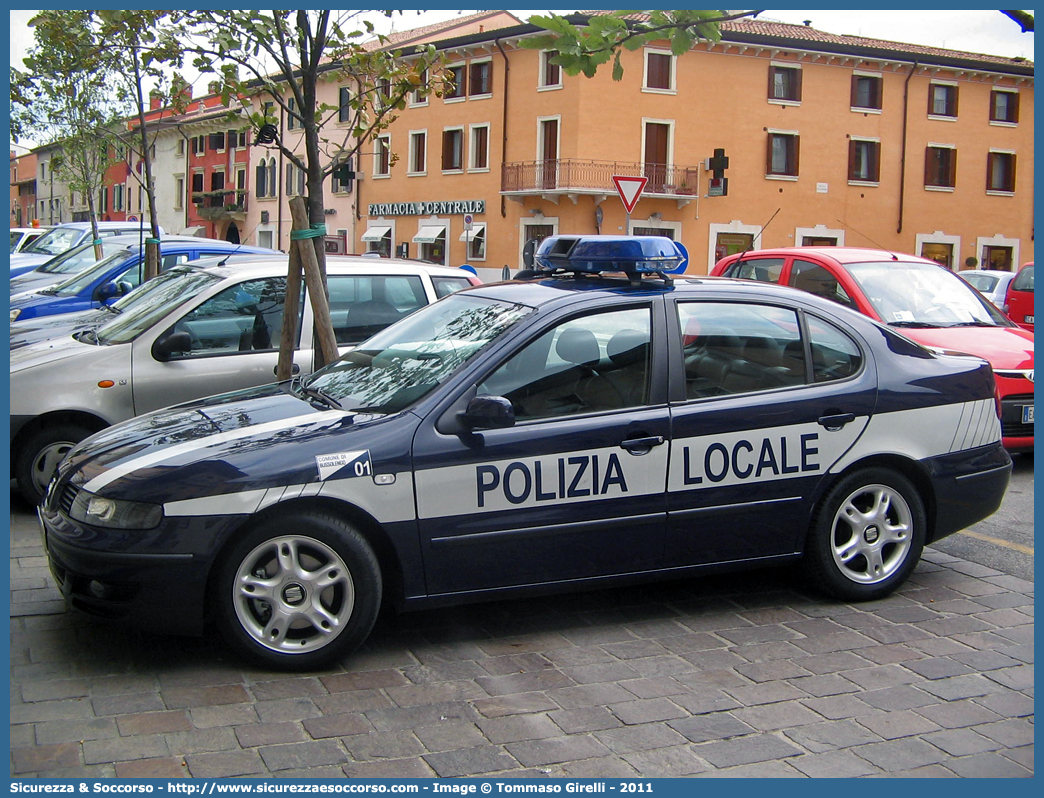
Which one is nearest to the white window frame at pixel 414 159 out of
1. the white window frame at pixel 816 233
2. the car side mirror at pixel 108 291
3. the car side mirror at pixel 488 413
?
the white window frame at pixel 816 233

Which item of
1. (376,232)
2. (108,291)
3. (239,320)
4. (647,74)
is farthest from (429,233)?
(239,320)

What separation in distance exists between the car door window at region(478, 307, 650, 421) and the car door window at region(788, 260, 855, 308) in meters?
4.51

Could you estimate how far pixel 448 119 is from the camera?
148 feet

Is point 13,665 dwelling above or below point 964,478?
below

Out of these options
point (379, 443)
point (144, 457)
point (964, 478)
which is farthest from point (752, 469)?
point (144, 457)

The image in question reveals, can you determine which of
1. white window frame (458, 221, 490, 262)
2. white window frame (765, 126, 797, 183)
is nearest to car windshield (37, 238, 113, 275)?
white window frame (458, 221, 490, 262)

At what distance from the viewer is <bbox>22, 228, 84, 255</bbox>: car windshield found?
2172 cm

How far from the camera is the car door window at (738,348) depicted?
16.3 ft

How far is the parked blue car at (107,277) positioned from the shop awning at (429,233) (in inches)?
1261

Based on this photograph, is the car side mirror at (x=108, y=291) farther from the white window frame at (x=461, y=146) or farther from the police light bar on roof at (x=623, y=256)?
the white window frame at (x=461, y=146)

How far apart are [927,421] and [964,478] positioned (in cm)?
38

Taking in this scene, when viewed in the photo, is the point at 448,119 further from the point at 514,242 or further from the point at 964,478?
the point at 964,478

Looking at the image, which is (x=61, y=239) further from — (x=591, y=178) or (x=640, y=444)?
(x=591, y=178)

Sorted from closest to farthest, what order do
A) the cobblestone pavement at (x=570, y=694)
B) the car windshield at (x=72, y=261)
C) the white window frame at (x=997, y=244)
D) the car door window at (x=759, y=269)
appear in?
the cobblestone pavement at (x=570, y=694)
the car door window at (x=759, y=269)
the car windshield at (x=72, y=261)
the white window frame at (x=997, y=244)
